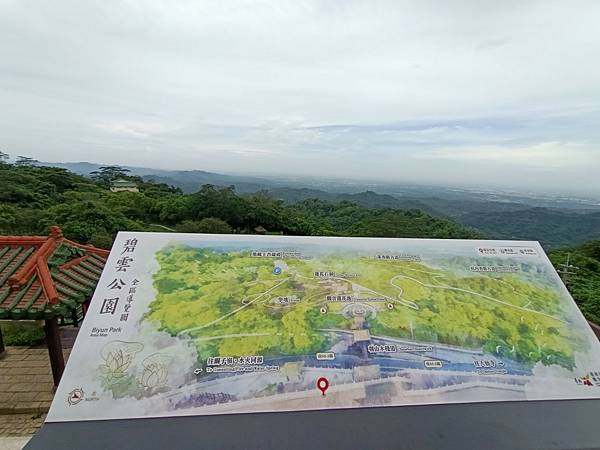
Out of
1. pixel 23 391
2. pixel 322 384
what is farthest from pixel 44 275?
pixel 322 384

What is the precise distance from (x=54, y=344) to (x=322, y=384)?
2.73 metres

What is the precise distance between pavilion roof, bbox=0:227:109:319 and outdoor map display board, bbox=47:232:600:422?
456 millimetres

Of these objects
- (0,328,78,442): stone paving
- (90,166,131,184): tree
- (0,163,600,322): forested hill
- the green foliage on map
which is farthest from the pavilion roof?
(90,166,131,184): tree

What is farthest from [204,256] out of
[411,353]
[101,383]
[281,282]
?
[411,353]

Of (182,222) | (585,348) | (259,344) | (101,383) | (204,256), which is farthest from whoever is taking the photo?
(182,222)

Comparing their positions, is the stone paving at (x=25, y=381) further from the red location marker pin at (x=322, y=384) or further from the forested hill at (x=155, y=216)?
the forested hill at (x=155, y=216)

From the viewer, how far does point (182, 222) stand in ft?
84.4

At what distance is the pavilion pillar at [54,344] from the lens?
11.9 feet

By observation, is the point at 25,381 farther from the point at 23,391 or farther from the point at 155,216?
the point at 155,216

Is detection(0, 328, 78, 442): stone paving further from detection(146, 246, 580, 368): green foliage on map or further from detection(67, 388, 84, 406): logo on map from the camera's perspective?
detection(146, 246, 580, 368): green foliage on map

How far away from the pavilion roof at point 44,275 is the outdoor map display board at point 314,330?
0.46 m

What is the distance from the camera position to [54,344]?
3.68 m

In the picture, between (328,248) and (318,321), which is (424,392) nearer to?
(318,321)

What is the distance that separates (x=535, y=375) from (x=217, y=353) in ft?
9.07
